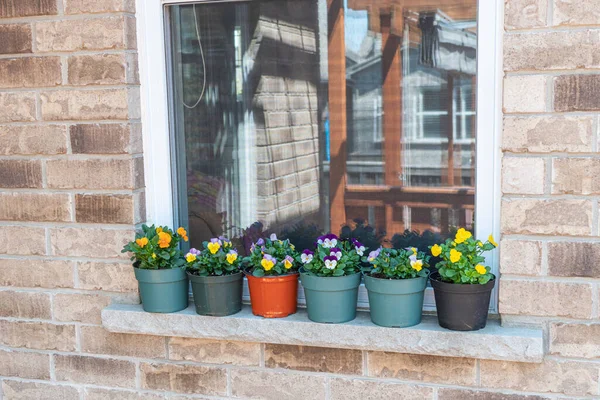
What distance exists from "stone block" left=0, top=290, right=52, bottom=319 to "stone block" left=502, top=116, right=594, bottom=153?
5.87 ft

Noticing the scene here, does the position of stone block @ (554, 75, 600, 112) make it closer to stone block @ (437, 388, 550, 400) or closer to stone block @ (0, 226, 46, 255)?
stone block @ (437, 388, 550, 400)

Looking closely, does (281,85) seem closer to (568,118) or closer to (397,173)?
(397,173)

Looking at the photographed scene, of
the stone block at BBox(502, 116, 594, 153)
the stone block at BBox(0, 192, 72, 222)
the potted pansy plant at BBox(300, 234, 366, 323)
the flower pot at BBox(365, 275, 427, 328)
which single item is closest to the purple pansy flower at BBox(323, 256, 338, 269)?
the potted pansy plant at BBox(300, 234, 366, 323)

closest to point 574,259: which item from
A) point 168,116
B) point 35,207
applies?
point 168,116

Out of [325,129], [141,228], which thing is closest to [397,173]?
[325,129]

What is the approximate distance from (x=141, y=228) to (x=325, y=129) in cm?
77

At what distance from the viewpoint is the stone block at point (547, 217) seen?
210cm

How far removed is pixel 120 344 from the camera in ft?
8.62

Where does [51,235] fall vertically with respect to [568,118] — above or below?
below

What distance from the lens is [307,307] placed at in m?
2.34

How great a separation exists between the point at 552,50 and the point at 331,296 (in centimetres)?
101

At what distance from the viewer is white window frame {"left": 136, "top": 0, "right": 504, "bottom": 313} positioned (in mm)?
2206

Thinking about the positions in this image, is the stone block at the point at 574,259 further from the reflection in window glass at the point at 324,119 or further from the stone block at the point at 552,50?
the stone block at the point at 552,50

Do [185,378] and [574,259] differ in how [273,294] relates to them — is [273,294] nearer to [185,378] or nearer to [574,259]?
[185,378]
